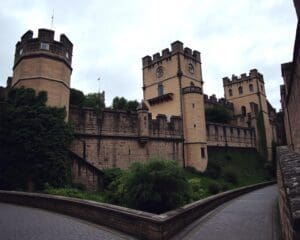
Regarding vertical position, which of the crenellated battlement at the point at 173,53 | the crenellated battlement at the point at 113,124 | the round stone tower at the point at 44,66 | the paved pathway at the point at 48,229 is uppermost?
the crenellated battlement at the point at 173,53

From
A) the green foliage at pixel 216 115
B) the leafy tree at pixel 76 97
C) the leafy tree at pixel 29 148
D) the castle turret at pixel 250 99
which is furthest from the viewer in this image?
the castle turret at pixel 250 99

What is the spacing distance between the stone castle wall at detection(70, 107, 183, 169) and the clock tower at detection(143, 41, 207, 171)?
2.45 m

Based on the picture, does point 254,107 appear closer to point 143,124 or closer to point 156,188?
point 143,124

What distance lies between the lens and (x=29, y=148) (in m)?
14.4

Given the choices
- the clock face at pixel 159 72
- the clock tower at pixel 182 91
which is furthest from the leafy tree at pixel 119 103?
the clock face at pixel 159 72

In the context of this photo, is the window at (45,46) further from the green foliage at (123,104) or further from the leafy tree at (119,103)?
the leafy tree at (119,103)

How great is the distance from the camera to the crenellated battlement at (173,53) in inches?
1235

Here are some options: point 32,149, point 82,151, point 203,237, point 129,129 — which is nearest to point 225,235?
point 203,237

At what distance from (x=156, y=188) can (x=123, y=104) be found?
30457mm

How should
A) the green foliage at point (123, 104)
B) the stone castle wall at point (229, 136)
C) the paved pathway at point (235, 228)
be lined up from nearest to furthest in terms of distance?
1. the paved pathway at point (235, 228)
2. the stone castle wall at point (229, 136)
3. the green foliage at point (123, 104)

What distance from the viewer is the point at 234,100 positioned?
49.5 m

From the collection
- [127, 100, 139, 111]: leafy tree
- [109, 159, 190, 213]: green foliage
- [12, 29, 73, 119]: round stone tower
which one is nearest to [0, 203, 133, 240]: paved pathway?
[109, 159, 190, 213]: green foliage

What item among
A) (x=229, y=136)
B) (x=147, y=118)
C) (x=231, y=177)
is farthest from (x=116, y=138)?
(x=229, y=136)

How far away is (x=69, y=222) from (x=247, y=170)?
2909cm
